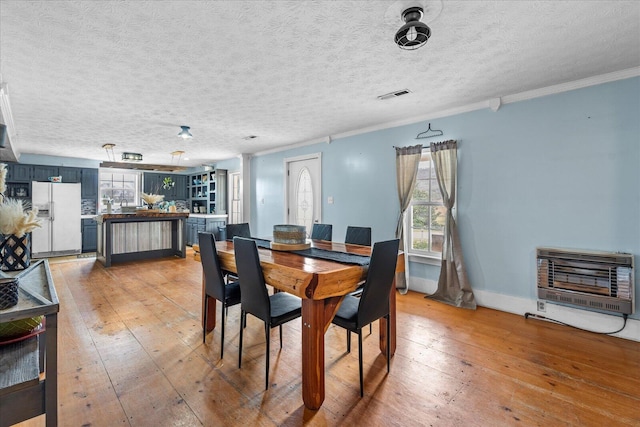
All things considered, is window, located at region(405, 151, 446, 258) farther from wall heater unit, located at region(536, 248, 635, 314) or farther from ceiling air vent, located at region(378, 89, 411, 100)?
wall heater unit, located at region(536, 248, 635, 314)

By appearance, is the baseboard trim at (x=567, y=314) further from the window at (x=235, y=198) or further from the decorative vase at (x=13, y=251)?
the window at (x=235, y=198)

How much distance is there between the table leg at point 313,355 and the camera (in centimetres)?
181

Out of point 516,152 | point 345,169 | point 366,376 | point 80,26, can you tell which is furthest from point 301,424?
point 345,169

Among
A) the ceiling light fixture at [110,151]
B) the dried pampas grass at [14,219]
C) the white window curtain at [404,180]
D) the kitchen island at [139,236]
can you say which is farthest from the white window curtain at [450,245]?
the ceiling light fixture at [110,151]

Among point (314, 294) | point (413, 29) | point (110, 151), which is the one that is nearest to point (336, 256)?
point (314, 294)

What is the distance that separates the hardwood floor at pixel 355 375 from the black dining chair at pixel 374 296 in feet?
0.97

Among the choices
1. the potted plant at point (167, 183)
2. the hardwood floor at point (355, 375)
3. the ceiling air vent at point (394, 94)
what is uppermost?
the ceiling air vent at point (394, 94)

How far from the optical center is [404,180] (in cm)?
414

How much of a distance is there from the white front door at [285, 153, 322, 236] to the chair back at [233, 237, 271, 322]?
11.1ft

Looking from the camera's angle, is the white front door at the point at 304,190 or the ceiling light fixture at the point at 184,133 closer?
the ceiling light fixture at the point at 184,133

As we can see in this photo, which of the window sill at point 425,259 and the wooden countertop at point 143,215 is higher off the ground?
the wooden countertop at point 143,215

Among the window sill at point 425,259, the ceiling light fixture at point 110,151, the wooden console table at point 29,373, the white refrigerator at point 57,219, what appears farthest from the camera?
the white refrigerator at point 57,219

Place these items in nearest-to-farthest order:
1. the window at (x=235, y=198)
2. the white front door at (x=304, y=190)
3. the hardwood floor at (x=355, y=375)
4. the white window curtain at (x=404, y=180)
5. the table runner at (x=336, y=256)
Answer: the hardwood floor at (x=355, y=375), the table runner at (x=336, y=256), the white window curtain at (x=404, y=180), the white front door at (x=304, y=190), the window at (x=235, y=198)

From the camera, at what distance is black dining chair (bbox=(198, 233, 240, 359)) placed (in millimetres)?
2428
